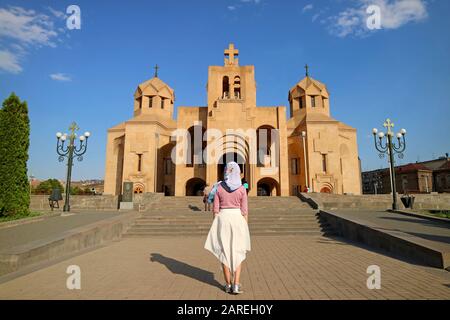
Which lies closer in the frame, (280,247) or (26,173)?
(280,247)

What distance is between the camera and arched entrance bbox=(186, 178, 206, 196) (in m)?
30.4

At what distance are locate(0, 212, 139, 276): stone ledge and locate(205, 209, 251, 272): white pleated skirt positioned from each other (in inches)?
159

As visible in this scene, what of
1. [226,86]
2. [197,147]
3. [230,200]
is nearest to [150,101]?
[226,86]

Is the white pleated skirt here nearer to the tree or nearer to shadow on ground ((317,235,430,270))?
shadow on ground ((317,235,430,270))

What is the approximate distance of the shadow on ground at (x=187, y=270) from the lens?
4625mm

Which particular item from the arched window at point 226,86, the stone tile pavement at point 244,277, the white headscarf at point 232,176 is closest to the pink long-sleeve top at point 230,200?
the white headscarf at point 232,176

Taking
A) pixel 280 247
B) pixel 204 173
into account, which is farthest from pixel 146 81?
pixel 280 247

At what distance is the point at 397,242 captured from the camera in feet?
21.7

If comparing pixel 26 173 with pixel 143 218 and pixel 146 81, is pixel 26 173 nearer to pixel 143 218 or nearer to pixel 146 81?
pixel 143 218

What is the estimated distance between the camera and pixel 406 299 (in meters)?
3.63

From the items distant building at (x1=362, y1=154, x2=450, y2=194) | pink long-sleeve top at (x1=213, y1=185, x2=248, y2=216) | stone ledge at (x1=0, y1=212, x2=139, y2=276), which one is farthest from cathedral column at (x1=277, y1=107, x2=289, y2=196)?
distant building at (x1=362, y1=154, x2=450, y2=194)

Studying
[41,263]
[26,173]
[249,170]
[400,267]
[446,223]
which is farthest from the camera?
[249,170]
